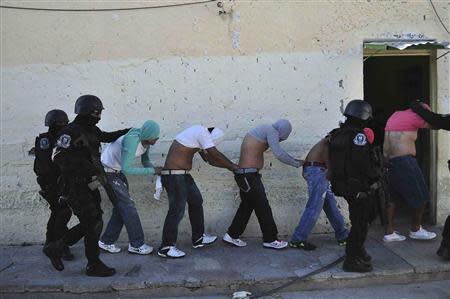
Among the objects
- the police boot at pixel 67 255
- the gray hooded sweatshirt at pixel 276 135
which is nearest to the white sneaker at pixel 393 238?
the gray hooded sweatshirt at pixel 276 135

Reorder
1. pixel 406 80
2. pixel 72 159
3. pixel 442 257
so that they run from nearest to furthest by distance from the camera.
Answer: pixel 72 159 → pixel 442 257 → pixel 406 80

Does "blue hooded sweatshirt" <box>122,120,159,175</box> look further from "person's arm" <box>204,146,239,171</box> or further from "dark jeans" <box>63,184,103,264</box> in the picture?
"person's arm" <box>204,146,239,171</box>

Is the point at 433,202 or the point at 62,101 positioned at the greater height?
the point at 62,101

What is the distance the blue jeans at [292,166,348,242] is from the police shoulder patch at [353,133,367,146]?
3.50 ft

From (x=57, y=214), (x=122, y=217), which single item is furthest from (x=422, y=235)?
(x=57, y=214)

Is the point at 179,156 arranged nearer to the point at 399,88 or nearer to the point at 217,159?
the point at 217,159

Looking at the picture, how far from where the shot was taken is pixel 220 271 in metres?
5.33

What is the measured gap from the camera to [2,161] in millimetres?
6457

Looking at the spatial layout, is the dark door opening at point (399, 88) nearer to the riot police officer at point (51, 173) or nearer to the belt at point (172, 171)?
the belt at point (172, 171)

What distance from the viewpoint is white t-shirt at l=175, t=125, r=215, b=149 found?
567cm

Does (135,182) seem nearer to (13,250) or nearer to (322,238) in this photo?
(13,250)

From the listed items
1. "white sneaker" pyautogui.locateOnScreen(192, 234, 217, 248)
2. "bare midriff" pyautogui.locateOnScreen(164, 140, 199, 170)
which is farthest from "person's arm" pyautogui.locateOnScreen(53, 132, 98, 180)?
A: "white sneaker" pyautogui.locateOnScreen(192, 234, 217, 248)

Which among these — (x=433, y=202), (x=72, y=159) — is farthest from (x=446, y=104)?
(x=72, y=159)

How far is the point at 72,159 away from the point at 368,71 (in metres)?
6.71
